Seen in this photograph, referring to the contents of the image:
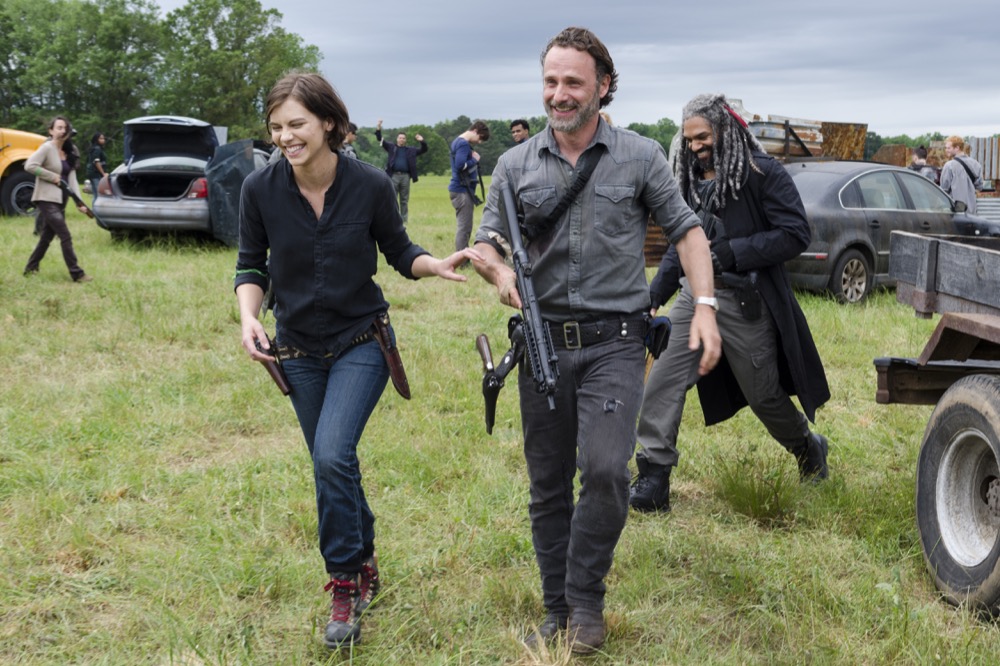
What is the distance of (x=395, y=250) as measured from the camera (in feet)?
13.4

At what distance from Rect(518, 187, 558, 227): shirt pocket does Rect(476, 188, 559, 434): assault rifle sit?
0.04 metres

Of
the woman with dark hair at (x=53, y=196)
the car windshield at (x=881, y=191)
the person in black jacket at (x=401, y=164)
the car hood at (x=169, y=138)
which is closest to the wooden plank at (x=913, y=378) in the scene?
the car windshield at (x=881, y=191)

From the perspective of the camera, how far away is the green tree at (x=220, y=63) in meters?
71.5

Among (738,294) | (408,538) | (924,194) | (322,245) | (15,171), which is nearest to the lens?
(322,245)

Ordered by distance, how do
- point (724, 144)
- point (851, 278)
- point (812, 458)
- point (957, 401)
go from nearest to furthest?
point (957, 401), point (724, 144), point (812, 458), point (851, 278)

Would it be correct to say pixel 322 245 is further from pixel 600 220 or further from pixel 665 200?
pixel 665 200

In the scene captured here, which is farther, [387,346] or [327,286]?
[387,346]

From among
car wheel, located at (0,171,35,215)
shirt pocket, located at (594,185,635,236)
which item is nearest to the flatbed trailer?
shirt pocket, located at (594,185,635,236)

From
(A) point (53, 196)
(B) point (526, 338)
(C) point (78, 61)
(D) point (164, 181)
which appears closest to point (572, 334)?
(B) point (526, 338)

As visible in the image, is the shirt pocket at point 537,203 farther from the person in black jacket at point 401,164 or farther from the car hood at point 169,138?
the person in black jacket at point 401,164

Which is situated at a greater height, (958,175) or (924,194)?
(958,175)

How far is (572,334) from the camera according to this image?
365cm

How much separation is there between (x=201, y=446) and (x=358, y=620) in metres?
2.90

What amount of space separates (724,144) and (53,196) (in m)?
9.43
